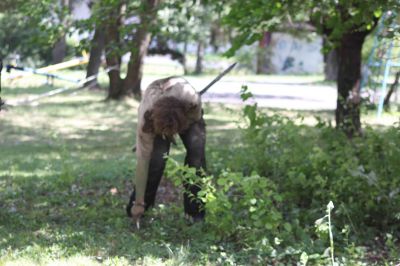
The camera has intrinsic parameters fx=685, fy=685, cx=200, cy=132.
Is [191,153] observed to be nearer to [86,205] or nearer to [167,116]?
[167,116]

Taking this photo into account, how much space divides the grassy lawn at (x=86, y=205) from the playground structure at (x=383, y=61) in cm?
221

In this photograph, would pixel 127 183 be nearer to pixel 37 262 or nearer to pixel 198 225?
pixel 198 225

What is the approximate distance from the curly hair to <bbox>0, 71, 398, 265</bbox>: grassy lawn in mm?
902

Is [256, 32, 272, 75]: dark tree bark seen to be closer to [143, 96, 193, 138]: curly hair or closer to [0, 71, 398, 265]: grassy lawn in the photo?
[0, 71, 398, 265]: grassy lawn

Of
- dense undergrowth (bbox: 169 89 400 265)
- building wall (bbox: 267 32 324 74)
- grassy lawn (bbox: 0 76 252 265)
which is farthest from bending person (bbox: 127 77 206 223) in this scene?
building wall (bbox: 267 32 324 74)

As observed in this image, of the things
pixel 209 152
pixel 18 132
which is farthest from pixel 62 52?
pixel 209 152

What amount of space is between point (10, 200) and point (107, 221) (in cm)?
177

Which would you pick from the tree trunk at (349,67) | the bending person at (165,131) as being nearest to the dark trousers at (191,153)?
the bending person at (165,131)

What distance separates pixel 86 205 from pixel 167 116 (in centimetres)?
215

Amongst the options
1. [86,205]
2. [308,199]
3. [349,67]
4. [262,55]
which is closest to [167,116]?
[308,199]

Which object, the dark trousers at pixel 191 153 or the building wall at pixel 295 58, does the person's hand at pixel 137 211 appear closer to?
the dark trousers at pixel 191 153

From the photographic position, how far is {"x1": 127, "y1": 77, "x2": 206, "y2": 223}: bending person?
5.87m

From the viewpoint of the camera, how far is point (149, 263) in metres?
Result: 4.82

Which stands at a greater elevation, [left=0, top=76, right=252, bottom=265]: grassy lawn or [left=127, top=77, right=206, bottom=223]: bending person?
[left=127, top=77, right=206, bottom=223]: bending person
